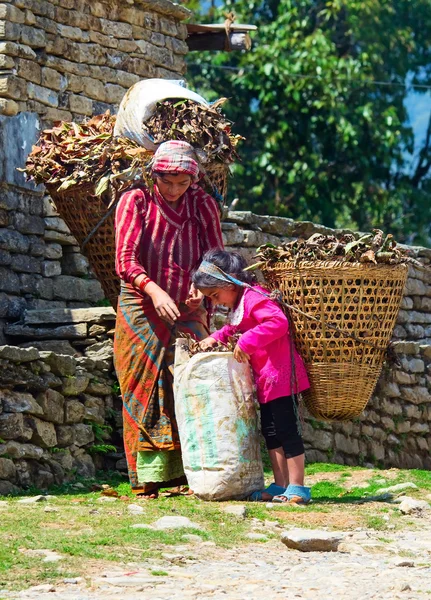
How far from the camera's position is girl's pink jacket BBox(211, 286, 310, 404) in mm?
6137

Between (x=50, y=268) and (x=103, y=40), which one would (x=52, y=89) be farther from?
(x=50, y=268)

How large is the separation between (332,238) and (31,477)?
1.97 meters

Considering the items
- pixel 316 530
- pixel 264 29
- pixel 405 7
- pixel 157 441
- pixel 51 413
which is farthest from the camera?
pixel 405 7

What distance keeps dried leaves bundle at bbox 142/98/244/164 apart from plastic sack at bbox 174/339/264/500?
1.35m

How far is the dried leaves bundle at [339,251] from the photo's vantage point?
6348mm

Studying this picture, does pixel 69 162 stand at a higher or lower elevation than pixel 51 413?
higher

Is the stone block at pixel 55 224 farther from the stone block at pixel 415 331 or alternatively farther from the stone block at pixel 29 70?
the stone block at pixel 415 331

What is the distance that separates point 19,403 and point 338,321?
5.60 feet

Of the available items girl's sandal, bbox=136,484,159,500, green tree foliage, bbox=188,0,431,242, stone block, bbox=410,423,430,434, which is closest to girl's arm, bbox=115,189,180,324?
girl's sandal, bbox=136,484,159,500

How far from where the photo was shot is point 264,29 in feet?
62.8

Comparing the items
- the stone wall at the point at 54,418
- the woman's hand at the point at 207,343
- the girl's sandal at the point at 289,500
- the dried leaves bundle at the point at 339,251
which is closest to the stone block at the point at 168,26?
the stone wall at the point at 54,418

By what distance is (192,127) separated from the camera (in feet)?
23.2

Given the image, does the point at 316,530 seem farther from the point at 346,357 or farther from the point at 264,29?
the point at 264,29

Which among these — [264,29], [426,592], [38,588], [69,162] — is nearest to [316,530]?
[426,592]
